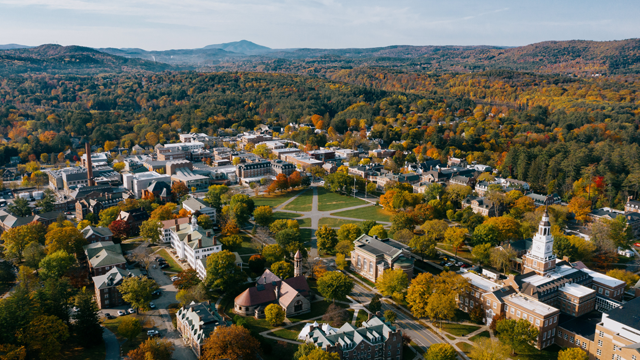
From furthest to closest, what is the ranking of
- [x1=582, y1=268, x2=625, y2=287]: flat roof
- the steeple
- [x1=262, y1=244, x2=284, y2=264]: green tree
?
[x1=262, y1=244, x2=284, y2=264]: green tree, the steeple, [x1=582, y1=268, x2=625, y2=287]: flat roof

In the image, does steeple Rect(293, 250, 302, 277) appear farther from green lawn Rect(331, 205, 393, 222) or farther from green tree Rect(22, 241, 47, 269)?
green tree Rect(22, 241, 47, 269)

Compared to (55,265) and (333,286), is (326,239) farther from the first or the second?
(55,265)

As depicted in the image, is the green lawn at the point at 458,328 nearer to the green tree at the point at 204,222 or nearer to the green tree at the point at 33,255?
the green tree at the point at 204,222

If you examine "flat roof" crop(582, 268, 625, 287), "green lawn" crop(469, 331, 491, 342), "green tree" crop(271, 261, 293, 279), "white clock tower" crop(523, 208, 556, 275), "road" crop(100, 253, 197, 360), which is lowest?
"green lawn" crop(469, 331, 491, 342)

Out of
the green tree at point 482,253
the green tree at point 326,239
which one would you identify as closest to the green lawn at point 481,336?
the green tree at point 482,253

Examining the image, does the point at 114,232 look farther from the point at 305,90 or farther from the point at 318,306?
the point at 305,90

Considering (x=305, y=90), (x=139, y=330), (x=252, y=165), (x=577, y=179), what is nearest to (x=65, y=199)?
(x=252, y=165)

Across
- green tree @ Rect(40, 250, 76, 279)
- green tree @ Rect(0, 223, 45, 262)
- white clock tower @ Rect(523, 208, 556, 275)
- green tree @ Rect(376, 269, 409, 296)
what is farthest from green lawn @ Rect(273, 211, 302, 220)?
white clock tower @ Rect(523, 208, 556, 275)

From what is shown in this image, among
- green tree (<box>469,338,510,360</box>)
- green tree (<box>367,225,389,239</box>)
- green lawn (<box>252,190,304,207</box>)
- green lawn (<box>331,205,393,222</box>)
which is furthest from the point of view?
green lawn (<box>252,190,304,207</box>)
